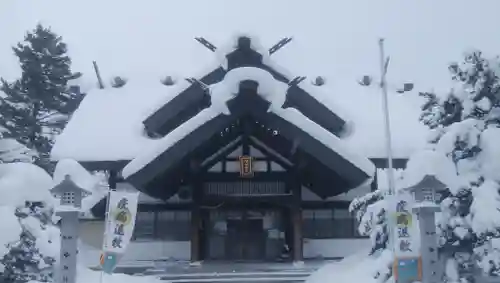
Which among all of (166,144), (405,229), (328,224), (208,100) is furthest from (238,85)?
(405,229)

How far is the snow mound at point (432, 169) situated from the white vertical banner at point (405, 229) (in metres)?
0.40

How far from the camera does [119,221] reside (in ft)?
33.8

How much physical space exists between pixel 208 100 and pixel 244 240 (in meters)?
4.30

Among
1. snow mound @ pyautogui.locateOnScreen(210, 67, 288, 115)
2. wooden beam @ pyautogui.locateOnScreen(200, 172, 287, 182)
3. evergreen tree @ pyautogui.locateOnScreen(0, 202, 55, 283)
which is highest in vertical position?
snow mound @ pyautogui.locateOnScreen(210, 67, 288, 115)

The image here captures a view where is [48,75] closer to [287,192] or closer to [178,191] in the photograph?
[178,191]

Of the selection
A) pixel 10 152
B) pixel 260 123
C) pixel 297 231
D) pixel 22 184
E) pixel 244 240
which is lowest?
pixel 244 240

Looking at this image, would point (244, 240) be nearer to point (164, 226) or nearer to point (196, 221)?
point (196, 221)

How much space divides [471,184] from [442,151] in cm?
78

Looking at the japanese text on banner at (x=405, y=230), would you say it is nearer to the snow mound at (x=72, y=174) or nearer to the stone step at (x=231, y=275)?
the stone step at (x=231, y=275)

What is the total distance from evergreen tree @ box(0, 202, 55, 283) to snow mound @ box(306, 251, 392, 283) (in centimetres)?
587

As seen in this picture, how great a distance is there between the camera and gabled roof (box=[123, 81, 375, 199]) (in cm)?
1371

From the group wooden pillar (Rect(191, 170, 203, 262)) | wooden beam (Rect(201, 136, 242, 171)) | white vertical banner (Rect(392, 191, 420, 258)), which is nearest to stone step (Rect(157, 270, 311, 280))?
wooden pillar (Rect(191, 170, 203, 262))

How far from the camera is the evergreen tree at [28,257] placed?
11219 mm

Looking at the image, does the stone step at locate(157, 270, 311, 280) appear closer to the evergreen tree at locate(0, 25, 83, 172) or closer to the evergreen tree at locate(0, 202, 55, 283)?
the evergreen tree at locate(0, 202, 55, 283)
